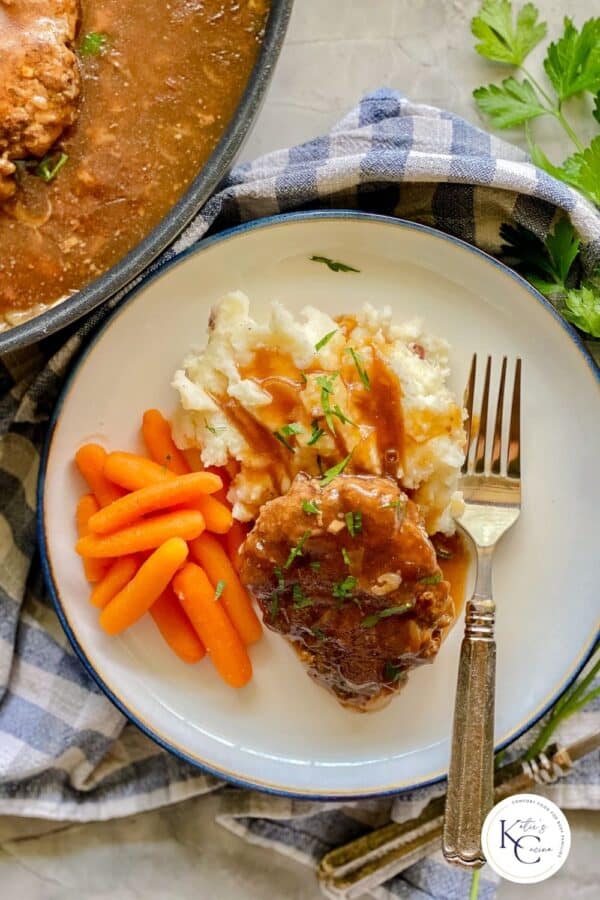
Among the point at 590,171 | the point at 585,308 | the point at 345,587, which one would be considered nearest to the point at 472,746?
the point at 345,587

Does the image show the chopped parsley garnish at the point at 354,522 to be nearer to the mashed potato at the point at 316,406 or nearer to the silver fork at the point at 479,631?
the mashed potato at the point at 316,406

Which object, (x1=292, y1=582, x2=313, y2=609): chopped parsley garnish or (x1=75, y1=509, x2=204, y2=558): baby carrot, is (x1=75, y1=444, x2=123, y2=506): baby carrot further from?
(x1=292, y1=582, x2=313, y2=609): chopped parsley garnish

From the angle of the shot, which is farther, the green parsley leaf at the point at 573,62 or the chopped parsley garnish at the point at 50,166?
the green parsley leaf at the point at 573,62

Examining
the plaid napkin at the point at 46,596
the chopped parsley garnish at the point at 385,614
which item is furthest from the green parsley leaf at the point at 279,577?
the plaid napkin at the point at 46,596

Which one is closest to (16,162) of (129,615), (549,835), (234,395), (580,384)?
(234,395)

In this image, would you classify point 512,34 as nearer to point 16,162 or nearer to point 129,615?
point 16,162

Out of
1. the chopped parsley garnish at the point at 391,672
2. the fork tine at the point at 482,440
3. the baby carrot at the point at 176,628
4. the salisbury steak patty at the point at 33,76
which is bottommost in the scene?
the baby carrot at the point at 176,628

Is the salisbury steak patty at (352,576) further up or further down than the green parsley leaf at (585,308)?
further down

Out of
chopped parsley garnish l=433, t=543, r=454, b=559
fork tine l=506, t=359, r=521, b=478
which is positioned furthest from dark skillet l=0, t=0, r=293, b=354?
chopped parsley garnish l=433, t=543, r=454, b=559
